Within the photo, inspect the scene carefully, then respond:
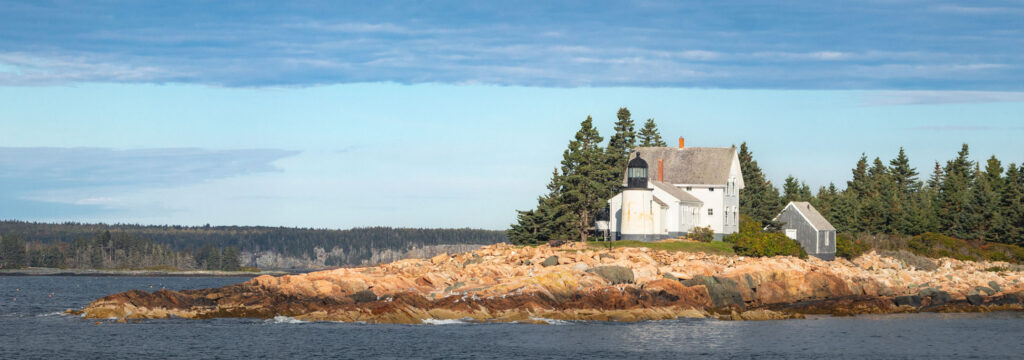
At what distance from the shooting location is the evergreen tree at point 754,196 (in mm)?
76562

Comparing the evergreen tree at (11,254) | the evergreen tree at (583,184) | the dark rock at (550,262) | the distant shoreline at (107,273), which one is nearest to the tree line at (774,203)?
the evergreen tree at (583,184)

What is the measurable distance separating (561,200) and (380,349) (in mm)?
37529

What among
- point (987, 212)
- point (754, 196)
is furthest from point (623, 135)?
point (987, 212)

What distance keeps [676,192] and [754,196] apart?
1604 cm

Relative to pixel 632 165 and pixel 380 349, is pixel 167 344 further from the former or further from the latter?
pixel 632 165

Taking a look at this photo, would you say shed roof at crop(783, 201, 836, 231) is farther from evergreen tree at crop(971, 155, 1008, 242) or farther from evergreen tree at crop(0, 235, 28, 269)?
evergreen tree at crop(0, 235, 28, 269)

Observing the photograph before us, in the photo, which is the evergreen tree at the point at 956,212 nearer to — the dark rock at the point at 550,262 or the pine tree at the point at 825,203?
the pine tree at the point at 825,203

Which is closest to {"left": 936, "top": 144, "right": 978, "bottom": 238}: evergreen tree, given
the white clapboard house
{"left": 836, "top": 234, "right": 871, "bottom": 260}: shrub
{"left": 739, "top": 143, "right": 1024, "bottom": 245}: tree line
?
{"left": 739, "top": 143, "right": 1024, "bottom": 245}: tree line

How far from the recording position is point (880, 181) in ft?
398

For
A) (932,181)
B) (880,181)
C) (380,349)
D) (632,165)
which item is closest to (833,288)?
(632,165)

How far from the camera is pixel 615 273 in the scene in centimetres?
4769

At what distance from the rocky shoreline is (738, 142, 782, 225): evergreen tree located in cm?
2030

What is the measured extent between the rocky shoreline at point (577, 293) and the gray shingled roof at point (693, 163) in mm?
14566

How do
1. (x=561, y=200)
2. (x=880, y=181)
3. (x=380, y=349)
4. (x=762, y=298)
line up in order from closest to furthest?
(x=380, y=349) < (x=762, y=298) < (x=561, y=200) < (x=880, y=181)
